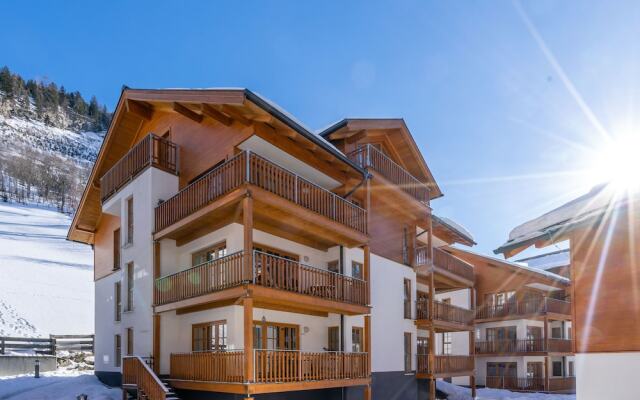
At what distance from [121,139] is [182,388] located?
11190mm

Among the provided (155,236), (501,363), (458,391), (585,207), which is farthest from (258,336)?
(501,363)

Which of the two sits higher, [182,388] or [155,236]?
[155,236]

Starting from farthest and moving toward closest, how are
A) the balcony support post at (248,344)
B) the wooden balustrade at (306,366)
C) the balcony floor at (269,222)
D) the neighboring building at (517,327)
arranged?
the neighboring building at (517,327)
the balcony floor at (269,222)
the wooden balustrade at (306,366)
the balcony support post at (248,344)

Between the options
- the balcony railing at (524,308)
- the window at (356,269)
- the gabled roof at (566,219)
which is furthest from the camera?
the balcony railing at (524,308)

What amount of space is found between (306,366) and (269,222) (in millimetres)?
4657

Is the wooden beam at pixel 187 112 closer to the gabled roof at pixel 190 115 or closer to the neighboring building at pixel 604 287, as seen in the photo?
the gabled roof at pixel 190 115

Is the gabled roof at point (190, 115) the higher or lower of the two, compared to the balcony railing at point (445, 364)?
higher

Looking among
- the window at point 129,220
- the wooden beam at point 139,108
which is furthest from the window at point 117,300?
the wooden beam at point 139,108

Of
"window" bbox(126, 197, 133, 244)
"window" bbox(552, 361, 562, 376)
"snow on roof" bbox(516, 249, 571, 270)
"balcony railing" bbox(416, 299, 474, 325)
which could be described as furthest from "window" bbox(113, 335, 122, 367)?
"snow on roof" bbox(516, 249, 571, 270)

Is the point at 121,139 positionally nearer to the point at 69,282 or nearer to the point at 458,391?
the point at 458,391

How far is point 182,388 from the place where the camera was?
15.1 m

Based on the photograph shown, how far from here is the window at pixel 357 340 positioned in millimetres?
18659

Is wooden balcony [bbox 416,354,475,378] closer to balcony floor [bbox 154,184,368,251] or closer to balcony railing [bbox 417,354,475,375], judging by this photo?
balcony railing [bbox 417,354,475,375]

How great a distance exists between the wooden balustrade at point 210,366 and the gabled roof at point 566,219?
7285 mm
